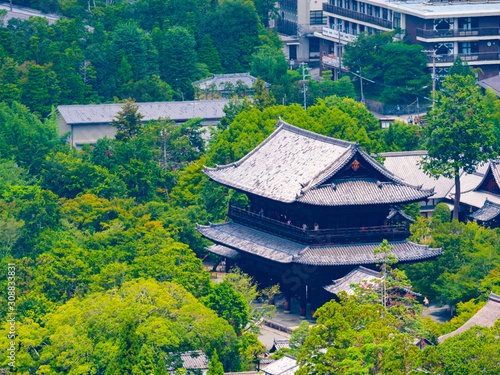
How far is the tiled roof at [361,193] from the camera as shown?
238 ft

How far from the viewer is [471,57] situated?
133m

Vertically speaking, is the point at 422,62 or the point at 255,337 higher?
the point at 422,62

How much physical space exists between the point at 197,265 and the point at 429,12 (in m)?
71.9

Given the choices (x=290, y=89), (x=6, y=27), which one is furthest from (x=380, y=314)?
(x=6, y=27)

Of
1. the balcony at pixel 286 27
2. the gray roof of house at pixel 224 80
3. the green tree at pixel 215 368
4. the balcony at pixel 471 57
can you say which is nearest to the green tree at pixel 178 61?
the gray roof of house at pixel 224 80

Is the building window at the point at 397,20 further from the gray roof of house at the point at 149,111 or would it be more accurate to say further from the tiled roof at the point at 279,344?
the tiled roof at the point at 279,344

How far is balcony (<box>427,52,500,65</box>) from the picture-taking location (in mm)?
130625

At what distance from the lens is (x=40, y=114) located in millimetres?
120312

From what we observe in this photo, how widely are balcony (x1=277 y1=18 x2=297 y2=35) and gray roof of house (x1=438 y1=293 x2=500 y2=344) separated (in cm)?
10451

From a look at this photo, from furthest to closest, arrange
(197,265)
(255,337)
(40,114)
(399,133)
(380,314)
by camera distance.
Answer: (40,114), (399,133), (197,265), (255,337), (380,314)

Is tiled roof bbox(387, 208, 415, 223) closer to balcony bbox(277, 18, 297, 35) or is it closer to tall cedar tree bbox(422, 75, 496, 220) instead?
tall cedar tree bbox(422, 75, 496, 220)

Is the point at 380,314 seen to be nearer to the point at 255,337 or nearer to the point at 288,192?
the point at 255,337

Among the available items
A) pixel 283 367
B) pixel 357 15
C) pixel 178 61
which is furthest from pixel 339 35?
pixel 283 367

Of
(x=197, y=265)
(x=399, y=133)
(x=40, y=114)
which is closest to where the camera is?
(x=197, y=265)
